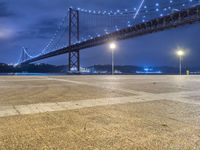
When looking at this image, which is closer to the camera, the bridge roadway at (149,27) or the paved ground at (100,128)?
the paved ground at (100,128)

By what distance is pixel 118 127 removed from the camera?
13.4 ft

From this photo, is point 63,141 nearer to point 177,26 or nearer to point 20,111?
point 20,111

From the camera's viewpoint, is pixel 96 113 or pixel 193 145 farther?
pixel 96 113

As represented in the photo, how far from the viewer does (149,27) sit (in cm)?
4397

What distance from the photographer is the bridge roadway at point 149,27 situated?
38875mm

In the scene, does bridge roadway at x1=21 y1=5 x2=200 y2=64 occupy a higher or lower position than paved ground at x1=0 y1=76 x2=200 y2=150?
higher

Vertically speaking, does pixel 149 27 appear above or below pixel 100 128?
above

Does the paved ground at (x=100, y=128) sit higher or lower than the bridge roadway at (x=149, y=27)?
lower

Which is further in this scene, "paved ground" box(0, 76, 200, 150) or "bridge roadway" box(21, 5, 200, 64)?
"bridge roadway" box(21, 5, 200, 64)

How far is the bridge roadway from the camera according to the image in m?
38.9

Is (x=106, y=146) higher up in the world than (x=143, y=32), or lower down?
lower down

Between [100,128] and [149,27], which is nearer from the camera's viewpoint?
[100,128]

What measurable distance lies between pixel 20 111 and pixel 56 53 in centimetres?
4869

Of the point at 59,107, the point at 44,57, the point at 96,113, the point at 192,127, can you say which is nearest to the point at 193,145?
the point at 192,127
